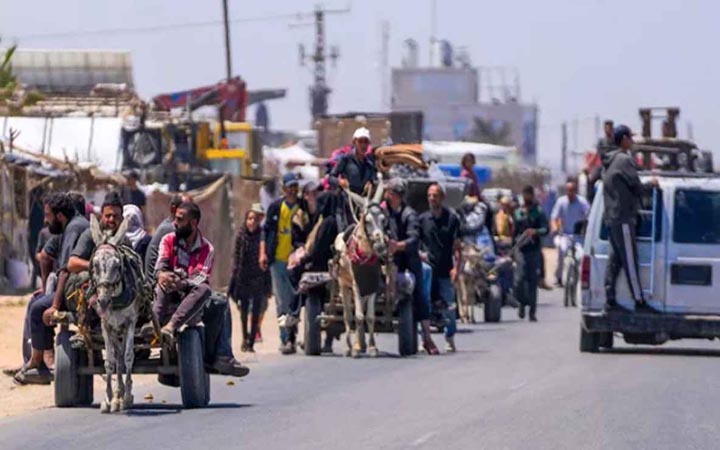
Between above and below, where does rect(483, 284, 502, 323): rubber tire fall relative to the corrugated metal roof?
below

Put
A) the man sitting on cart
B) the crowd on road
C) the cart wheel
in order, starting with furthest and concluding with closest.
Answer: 1. the man sitting on cart
2. the cart wheel
3. the crowd on road

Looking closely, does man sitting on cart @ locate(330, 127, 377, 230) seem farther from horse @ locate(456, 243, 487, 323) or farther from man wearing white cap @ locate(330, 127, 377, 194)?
horse @ locate(456, 243, 487, 323)

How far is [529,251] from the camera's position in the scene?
99.3 ft

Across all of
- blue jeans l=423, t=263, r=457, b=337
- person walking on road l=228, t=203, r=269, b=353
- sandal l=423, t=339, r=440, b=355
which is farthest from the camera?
person walking on road l=228, t=203, r=269, b=353

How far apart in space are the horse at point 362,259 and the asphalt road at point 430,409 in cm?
58

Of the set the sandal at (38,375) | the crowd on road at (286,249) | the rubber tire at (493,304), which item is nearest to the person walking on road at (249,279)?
the crowd on road at (286,249)

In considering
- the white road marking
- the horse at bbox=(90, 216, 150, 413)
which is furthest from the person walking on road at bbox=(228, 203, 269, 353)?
the white road marking

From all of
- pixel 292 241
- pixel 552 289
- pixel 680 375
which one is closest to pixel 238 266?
pixel 292 241

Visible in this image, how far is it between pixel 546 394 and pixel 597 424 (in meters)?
2.52

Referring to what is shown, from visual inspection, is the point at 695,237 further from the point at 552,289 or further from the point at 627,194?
the point at 552,289

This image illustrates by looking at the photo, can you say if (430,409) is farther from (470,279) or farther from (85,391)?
(470,279)

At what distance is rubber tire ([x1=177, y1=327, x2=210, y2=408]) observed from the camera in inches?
598

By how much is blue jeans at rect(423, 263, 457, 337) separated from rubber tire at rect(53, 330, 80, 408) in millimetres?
6953

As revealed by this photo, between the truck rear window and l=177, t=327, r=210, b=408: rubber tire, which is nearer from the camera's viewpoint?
l=177, t=327, r=210, b=408: rubber tire
